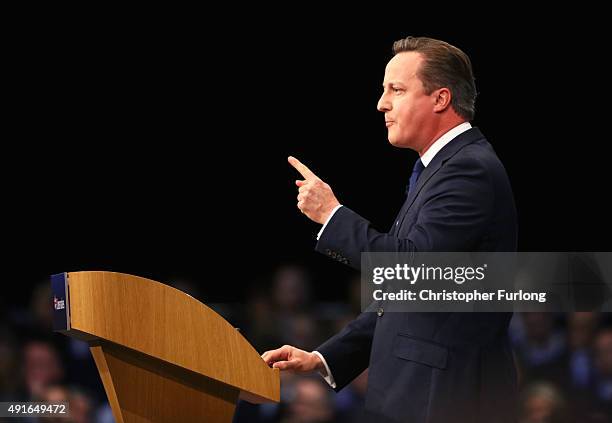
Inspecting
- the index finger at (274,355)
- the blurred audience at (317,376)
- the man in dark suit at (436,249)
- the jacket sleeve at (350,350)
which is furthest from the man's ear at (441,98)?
the blurred audience at (317,376)

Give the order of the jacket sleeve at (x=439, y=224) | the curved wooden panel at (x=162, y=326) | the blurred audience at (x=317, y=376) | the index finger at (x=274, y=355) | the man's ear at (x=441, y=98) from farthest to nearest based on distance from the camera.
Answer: the blurred audience at (x=317, y=376) < the man's ear at (x=441, y=98) < the index finger at (x=274, y=355) < the jacket sleeve at (x=439, y=224) < the curved wooden panel at (x=162, y=326)

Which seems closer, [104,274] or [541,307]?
[104,274]

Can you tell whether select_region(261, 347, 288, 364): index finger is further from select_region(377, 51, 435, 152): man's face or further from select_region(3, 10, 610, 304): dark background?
select_region(3, 10, 610, 304): dark background

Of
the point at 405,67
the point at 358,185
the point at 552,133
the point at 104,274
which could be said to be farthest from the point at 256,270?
the point at 104,274

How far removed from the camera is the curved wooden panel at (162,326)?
1401 mm

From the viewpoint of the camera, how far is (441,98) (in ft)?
6.47

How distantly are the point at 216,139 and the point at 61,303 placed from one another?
9.53 feet

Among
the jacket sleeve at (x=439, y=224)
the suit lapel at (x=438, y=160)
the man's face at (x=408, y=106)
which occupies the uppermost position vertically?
the man's face at (x=408, y=106)

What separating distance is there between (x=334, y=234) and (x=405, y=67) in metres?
0.44

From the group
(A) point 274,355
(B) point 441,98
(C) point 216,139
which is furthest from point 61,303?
(C) point 216,139

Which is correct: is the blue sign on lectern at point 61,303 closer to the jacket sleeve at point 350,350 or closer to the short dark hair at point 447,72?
the jacket sleeve at point 350,350

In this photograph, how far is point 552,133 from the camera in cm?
407

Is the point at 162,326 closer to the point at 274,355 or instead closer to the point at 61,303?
the point at 61,303

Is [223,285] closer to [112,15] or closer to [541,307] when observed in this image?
[112,15]
